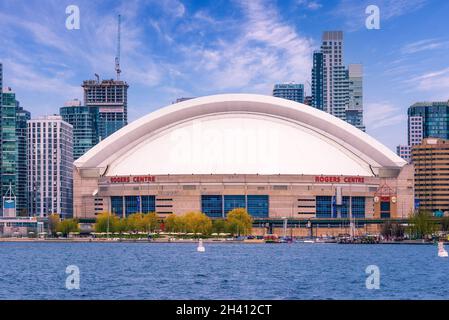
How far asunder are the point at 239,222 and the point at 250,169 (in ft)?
52.6

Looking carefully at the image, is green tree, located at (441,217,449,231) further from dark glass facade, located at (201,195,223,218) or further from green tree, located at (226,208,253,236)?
dark glass facade, located at (201,195,223,218)

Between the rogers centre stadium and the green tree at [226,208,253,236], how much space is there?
28.8 ft

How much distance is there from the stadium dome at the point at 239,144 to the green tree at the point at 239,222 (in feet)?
39.7

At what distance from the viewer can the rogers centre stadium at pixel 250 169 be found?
5443 inches

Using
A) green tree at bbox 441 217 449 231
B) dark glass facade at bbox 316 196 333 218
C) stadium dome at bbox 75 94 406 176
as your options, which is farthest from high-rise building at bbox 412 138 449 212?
dark glass facade at bbox 316 196 333 218

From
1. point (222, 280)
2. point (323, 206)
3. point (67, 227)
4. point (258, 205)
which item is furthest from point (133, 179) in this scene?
point (222, 280)

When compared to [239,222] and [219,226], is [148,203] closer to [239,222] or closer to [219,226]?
[219,226]

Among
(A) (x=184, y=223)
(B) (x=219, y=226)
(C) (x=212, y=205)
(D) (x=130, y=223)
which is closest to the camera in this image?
Result: (A) (x=184, y=223)

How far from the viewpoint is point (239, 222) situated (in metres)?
126

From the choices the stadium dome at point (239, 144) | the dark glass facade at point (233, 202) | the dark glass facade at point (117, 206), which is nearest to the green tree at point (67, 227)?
the dark glass facade at point (117, 206)

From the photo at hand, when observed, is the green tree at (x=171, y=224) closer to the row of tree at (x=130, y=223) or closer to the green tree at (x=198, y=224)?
the green tree at (x=198, y=224)
